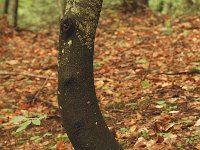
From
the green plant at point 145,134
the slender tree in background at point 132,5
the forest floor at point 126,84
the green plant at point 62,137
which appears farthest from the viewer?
the slender tree in background at point 132,5

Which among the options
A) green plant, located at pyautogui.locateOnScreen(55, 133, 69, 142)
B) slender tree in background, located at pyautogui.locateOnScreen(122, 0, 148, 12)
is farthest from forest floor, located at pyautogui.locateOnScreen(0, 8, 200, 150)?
slender tree in background, located at pyautogui.locateOnScreen(122, 0, 148, 12)

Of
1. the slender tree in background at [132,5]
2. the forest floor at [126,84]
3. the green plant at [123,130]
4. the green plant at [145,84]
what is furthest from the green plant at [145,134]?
the slender tree in background at [132,5]

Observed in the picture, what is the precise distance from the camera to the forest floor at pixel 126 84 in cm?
418

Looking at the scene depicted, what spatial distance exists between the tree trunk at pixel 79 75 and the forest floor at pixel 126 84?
43cm

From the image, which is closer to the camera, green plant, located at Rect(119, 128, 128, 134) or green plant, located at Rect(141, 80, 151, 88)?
green plant, located at Rect(119, 128, 128, 134)

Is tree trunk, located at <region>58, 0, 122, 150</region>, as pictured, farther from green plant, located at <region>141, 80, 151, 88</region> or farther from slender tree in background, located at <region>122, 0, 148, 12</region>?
slender tree in background, located at <region>122, 0, 148, 12</region>

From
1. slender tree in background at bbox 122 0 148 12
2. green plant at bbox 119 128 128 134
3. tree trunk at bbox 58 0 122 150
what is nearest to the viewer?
tree trunk at bbox 58 0 122 150

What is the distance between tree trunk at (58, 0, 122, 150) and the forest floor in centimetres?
43

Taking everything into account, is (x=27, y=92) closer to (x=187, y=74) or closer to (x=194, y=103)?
(x=187, y=74)

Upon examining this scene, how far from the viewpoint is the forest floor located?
13.7ft

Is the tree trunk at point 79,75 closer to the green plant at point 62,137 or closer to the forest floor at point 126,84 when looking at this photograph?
the forest floor at point 126,84

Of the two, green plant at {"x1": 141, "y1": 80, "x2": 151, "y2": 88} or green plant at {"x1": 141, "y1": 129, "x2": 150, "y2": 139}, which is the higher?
green plant at {"x1": 141, "y1": 80, "x2": 151, "y2": 88}

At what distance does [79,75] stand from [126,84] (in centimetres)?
402

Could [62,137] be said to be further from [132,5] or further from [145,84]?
[132,5]
